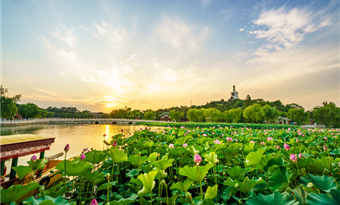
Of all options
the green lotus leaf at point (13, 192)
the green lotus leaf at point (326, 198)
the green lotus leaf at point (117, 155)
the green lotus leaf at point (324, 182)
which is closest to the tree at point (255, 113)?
the green lotus leaf at point (324, 182)

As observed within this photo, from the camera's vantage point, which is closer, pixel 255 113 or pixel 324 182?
pixel 324 182

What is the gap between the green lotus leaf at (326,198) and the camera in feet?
2.30

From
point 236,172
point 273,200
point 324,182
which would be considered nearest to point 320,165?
point 324,182

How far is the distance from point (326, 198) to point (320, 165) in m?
0.69

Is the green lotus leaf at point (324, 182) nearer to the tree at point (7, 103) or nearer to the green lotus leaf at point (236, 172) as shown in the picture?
the green lotus leaf at point (236, 172)

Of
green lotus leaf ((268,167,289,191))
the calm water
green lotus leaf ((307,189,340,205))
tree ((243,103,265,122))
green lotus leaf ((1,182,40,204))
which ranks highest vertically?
tree ((243,103,265,122))

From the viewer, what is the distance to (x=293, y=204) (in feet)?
2.49

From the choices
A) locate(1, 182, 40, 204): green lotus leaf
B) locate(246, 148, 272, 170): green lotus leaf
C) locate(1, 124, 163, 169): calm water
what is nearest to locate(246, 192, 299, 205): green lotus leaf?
locate(246, 148, 272, 170): green lotus leaf

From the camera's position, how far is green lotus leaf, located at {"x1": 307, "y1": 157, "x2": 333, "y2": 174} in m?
1.19

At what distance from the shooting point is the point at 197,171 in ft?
3.74

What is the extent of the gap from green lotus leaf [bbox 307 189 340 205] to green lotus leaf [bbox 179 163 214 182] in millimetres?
551

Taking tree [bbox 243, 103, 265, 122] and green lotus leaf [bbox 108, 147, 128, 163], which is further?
tree [bbox 243, 103, 265, 122]

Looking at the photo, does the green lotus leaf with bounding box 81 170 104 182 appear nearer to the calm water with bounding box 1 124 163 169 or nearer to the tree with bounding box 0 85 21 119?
the calm water with bounding box 1 124 163 169

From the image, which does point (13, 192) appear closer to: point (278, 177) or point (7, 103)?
point (278, 177)
